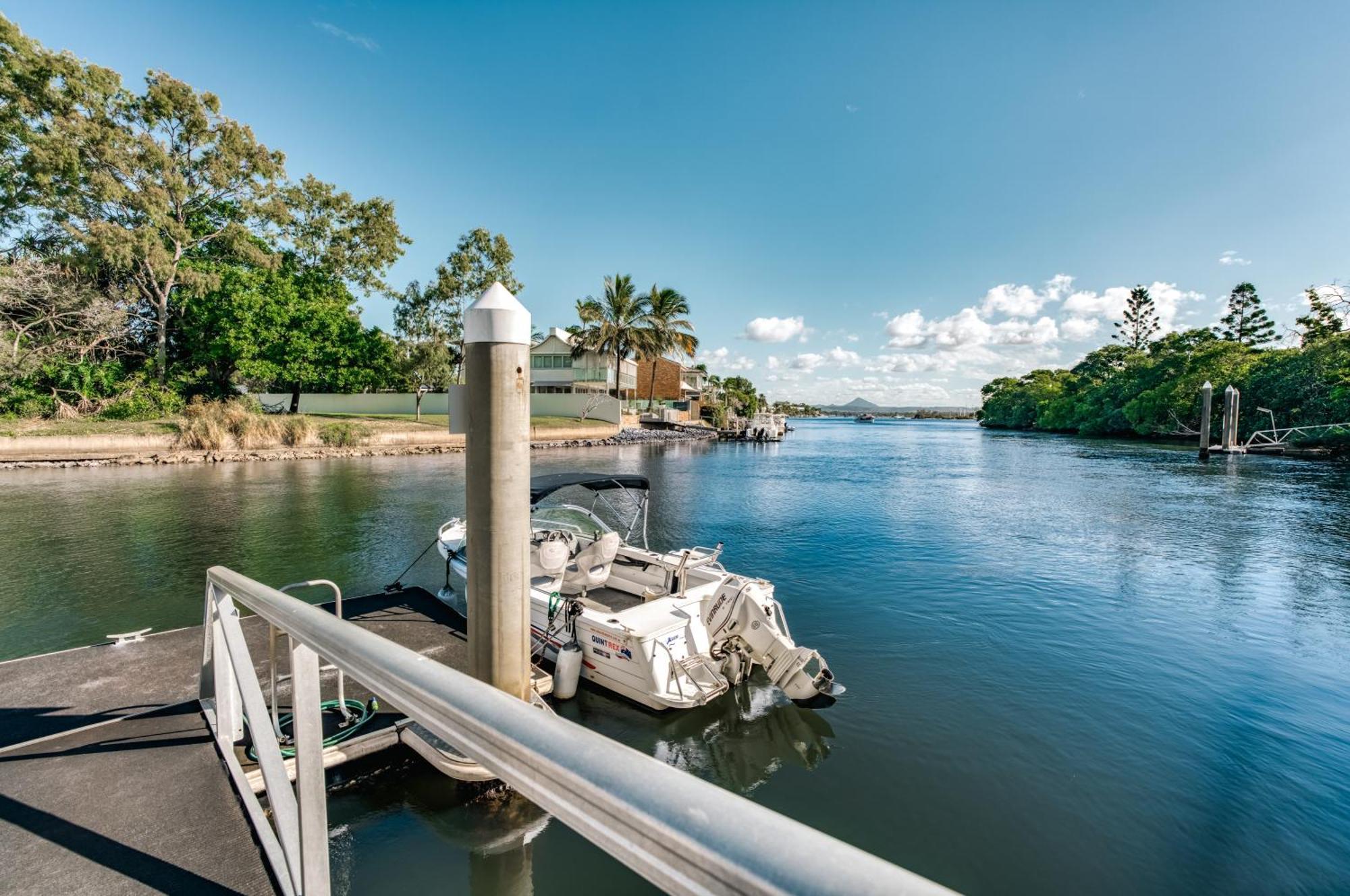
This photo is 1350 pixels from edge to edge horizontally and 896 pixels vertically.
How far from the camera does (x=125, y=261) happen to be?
30.7 meters

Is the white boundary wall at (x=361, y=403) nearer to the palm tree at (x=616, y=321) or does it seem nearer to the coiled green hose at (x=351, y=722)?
the palm tree at (x=616, y=321)

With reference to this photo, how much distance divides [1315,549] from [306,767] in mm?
24417

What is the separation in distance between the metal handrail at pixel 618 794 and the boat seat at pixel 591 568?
7194 millimetres

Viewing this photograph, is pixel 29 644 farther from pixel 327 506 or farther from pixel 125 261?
pixel 125 261

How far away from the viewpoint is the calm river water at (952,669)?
5.76 metres

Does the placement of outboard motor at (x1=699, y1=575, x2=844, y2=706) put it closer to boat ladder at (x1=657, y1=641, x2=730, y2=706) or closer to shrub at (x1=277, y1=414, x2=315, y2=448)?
boat ladder at (x1=657, y1=641, x2=730, y2=706)

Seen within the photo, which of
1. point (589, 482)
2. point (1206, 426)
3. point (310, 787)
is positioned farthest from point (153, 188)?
point (1206, 426)

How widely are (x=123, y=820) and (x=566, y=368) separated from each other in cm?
5547

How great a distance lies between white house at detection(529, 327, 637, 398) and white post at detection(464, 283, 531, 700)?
52.6 meters

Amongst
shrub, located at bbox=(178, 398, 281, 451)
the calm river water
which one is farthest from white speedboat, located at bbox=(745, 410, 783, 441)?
shrub, located at bbox=(178, 398, 281, 451)

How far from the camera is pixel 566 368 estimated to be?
2260 inches

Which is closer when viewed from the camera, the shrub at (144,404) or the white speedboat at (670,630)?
the white speedboat at (670,630)

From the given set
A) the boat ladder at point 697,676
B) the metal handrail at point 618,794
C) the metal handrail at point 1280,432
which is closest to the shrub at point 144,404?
the boat ladder at point 697,676

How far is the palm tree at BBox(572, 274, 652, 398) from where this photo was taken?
5428 cm
